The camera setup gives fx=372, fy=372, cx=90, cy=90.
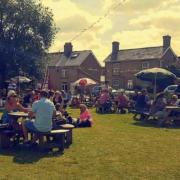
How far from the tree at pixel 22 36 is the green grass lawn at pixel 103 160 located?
26347 mm

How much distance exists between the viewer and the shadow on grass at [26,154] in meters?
8.44

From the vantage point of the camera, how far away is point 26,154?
9117mm

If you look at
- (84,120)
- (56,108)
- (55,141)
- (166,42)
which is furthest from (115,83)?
(55,141)

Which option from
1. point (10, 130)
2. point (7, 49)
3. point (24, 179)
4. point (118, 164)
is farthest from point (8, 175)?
point (7, 49)

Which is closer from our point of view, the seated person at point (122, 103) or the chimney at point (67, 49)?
the seated person at point (122, 103)

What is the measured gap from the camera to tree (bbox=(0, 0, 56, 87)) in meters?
37.2

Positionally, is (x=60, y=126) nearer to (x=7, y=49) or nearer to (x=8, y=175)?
(x=8, y=175)

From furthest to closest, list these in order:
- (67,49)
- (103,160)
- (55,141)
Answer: (67,49) < (55,141) < (103,160)

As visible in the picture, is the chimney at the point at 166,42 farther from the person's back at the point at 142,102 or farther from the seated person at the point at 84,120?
the seated person at the point at 84,120

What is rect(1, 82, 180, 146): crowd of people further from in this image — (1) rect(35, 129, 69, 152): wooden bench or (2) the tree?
(2) the tree

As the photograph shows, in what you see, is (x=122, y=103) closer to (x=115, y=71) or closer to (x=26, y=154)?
(x=26, y=154)

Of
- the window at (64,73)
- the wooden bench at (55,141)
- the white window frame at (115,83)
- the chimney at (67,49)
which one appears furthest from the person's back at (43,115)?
the chimney at (67,49)

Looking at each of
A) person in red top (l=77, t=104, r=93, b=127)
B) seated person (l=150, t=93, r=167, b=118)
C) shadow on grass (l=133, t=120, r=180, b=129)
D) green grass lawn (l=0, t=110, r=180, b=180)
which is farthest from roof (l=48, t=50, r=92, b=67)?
green grass lawn (l=0, t=110, r=180, b=180)

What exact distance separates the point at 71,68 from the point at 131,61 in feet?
33.5
